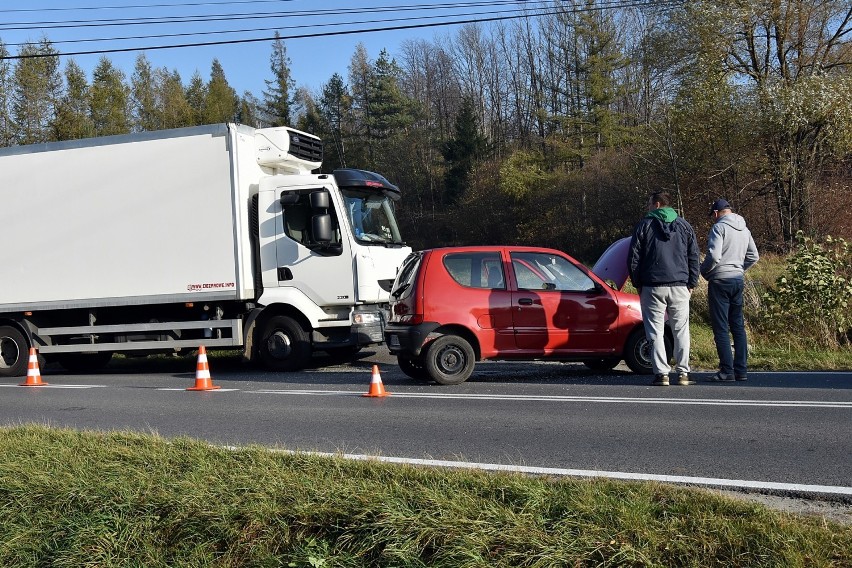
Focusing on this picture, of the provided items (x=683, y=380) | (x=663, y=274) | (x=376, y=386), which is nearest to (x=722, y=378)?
(x=683, y=380)

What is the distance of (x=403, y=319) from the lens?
411 inches

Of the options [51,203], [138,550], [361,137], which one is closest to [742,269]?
[138,550]

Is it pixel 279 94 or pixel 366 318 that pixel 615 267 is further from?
pixel 279 94

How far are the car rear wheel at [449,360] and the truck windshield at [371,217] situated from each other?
322 centimetres

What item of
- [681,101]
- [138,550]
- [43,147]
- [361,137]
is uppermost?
[361,137]

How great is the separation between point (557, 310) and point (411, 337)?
6.06ft

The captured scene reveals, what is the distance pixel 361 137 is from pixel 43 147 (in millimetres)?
53626

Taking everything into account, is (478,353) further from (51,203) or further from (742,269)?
(51,203)

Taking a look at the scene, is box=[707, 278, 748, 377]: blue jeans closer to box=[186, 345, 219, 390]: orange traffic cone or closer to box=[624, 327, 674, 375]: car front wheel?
box=[624, 327, 674, 375]: car front wheel

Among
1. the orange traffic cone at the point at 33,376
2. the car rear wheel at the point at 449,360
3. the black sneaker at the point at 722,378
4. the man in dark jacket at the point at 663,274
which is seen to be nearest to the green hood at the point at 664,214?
the man in dark jacket at the point at 663,274

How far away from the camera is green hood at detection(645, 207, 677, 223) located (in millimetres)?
9531

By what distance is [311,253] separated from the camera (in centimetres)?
1285

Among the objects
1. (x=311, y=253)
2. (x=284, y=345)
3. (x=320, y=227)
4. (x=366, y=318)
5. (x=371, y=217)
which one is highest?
(x=371, y=217)

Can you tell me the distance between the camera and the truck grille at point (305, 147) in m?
13.8
